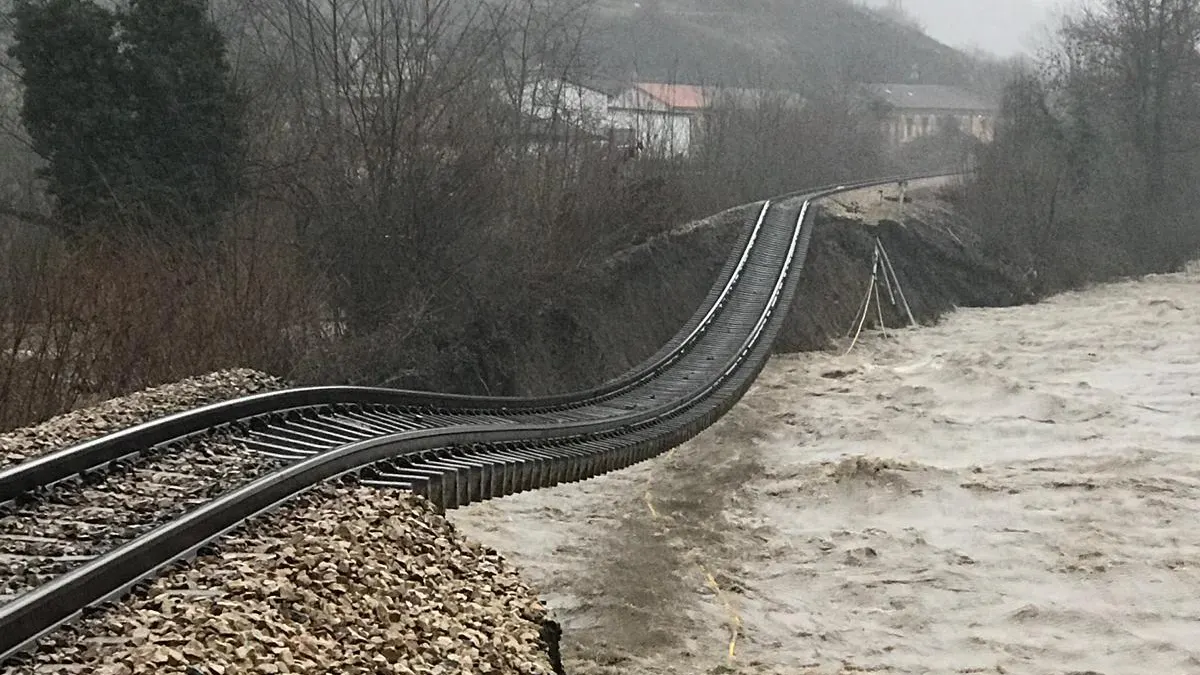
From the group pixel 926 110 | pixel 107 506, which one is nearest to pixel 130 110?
pixel 107 506

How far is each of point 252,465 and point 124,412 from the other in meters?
2.21

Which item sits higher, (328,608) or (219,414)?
(219,414)

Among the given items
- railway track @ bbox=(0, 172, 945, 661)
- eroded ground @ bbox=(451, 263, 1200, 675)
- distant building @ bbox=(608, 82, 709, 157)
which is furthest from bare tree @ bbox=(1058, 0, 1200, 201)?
railway track @ bbox=(0, 172, 945, 661)

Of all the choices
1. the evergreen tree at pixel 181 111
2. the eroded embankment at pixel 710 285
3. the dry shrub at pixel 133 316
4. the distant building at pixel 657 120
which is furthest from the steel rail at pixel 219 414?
the distant building at pixel 657 120

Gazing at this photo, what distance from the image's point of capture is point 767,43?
111812 millimetres

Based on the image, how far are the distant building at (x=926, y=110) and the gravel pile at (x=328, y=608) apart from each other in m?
74.3

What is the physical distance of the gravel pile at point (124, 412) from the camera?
859cm

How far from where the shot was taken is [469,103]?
24781 mm

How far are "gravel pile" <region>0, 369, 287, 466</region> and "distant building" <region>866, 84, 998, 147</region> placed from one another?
233 ft

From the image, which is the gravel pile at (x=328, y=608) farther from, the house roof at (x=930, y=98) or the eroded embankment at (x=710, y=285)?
the house roof at (x=930, y=98)

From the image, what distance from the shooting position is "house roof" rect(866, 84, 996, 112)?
301 ft

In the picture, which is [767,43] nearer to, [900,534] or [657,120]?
[657,120]

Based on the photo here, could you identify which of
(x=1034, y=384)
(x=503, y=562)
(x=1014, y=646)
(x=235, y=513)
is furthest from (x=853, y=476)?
(x=235, y=513)

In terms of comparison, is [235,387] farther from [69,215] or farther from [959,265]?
[959,265]
